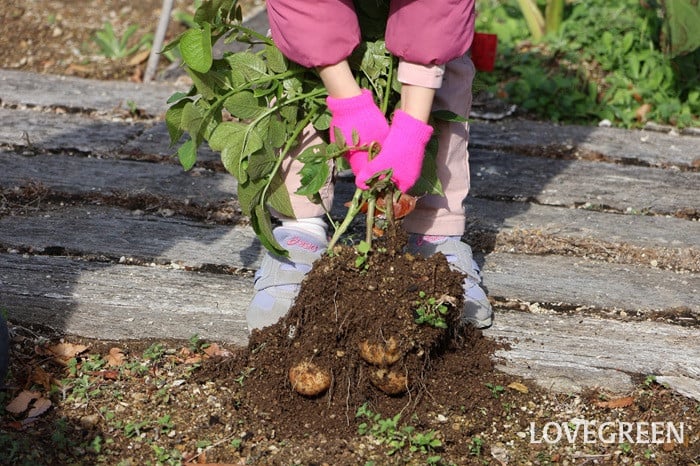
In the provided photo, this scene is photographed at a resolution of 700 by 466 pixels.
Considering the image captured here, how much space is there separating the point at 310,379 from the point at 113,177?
1479 millimetres

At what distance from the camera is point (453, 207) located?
2.47 m

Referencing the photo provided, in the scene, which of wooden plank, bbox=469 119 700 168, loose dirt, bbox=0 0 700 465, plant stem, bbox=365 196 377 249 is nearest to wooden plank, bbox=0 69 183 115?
wooden plank, bbox=469 119 700 168

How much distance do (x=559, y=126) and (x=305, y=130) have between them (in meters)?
1.81

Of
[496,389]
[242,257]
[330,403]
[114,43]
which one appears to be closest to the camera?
[330,403]

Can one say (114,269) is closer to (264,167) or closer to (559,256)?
(264,167)

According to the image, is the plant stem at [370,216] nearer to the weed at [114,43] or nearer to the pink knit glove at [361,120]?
the pink knit glove at [361,120]

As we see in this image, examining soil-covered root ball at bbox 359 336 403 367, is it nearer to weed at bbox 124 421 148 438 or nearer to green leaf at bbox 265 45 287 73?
weed at bbox 124 421 148 438

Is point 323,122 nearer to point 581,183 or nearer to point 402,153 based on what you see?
point 402,153

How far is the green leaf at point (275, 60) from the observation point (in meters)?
2.21

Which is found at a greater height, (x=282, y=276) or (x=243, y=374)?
(x=282, y=276)

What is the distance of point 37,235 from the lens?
2.79 meters

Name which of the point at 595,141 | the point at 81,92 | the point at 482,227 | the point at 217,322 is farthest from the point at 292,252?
the point at 81,92

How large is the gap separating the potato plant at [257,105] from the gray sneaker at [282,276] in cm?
8

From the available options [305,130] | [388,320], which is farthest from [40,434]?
[305,130]
